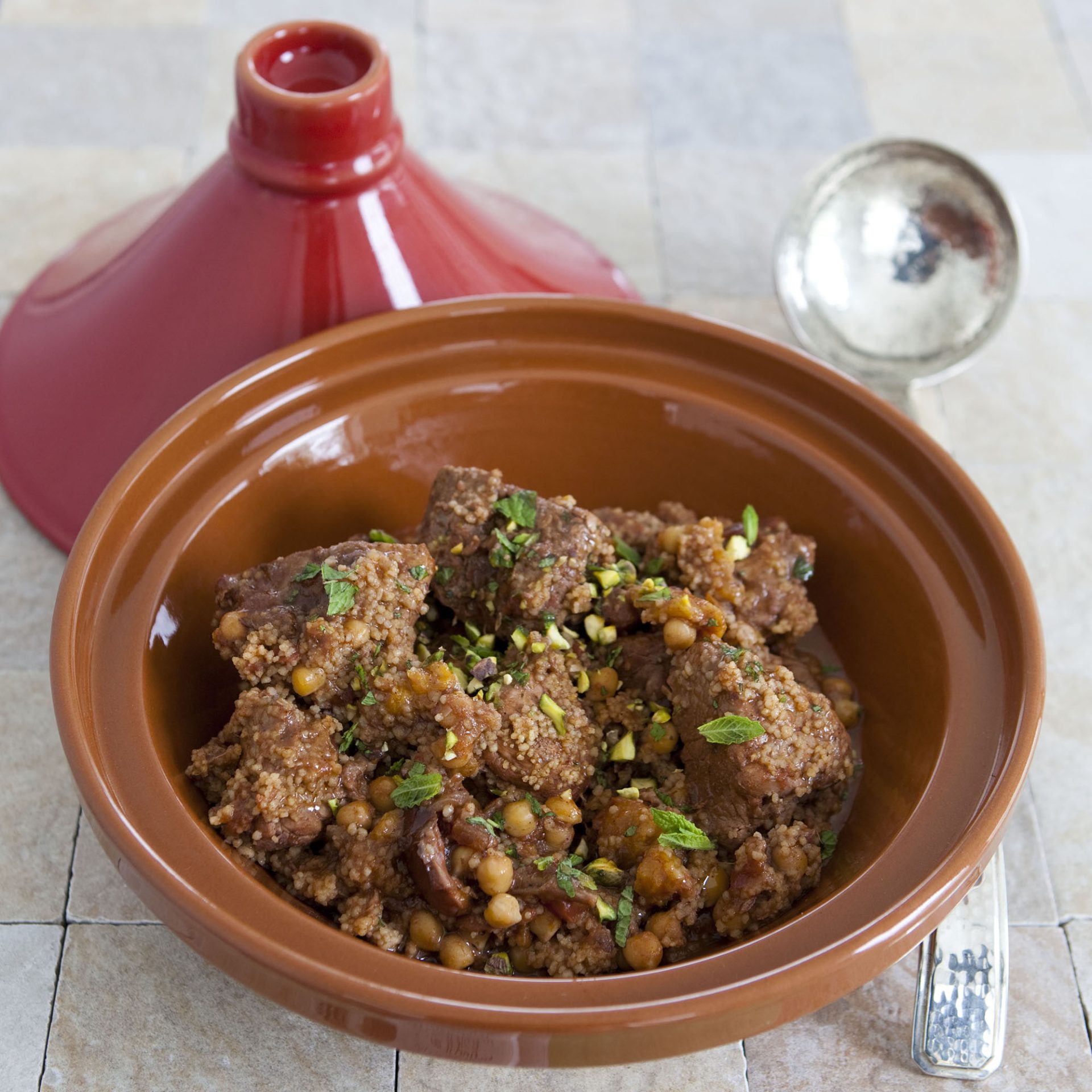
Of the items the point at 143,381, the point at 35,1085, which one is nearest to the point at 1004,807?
the point at 35,1085

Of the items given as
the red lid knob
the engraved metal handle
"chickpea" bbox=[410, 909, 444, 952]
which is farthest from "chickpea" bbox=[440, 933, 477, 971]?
the red lid knob

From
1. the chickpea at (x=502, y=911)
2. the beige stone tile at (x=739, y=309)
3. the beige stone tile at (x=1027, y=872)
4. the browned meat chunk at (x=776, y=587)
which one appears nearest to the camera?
the chickpea at (x=502, y=911)

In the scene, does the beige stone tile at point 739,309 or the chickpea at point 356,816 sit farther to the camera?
the beige stone tile at point 739,309

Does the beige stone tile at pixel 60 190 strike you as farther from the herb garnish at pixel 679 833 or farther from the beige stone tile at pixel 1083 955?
the beige stone tile at pixel 1083 955

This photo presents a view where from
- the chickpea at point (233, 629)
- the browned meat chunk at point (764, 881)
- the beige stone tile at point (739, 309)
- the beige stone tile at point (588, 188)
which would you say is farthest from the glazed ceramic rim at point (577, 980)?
the beige stone tile at point (588, 188)

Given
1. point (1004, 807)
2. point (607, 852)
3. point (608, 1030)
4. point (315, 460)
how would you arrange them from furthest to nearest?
point (315, 460), point (607, 852), point (1004, 807), point (608, 1030)

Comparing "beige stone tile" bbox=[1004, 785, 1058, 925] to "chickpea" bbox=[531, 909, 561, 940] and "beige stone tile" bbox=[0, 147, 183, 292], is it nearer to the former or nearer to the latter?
A: "chickpea" bbox=[531, 909, 561, 940]

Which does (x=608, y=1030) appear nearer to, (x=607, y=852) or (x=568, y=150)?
(x=607, y=852)
